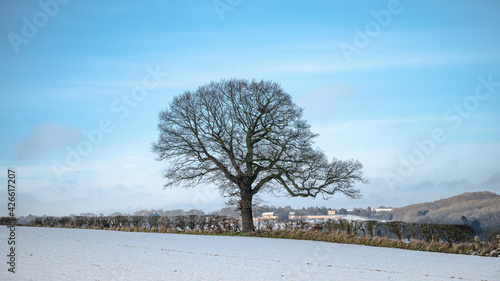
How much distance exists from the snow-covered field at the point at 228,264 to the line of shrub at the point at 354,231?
2720 millimetres

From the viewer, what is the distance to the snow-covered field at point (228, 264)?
36.1 ft

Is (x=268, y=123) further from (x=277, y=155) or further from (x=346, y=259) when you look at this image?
(x=346, y=259)

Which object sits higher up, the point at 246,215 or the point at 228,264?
the point at 246,215

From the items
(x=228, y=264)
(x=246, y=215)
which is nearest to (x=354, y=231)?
(x=246, y=215)

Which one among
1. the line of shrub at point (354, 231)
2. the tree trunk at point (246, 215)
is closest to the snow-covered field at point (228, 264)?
the line of shrub at point (354, 231)

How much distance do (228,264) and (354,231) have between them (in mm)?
11316

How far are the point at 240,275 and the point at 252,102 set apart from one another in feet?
52.4

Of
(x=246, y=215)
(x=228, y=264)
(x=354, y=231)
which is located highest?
(x=246, y=215)

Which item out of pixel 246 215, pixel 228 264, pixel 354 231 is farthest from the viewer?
pixel 246 215

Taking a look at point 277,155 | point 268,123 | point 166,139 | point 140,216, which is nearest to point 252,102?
point 268,123

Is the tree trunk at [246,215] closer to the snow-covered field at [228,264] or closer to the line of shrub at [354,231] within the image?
the line of shrub at [354,231]

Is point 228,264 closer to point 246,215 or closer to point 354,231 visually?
point 354,231

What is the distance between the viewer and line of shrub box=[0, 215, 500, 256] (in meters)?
20.5

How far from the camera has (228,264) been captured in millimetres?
13117
